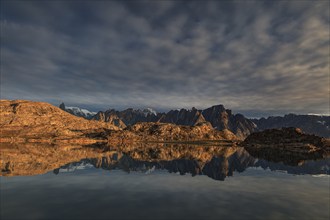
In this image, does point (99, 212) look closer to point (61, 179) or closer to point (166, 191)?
point (166, 191)

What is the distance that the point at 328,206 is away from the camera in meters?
30.6

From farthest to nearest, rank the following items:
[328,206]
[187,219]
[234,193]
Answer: [234,193]
[328,206]
[187,219]

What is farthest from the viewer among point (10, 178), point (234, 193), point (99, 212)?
point (10, 178)

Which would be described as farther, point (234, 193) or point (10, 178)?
point (10, 178)

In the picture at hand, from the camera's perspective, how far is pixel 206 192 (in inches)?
1471

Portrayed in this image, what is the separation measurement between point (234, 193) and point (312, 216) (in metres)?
12.6

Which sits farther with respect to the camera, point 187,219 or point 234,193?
point 234,193

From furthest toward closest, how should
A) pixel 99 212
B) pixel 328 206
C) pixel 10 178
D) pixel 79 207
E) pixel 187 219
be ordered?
pixel 10 178 < pixel 328 206 < pixel 79 207 < pixel 99 212 < pixel 187 219

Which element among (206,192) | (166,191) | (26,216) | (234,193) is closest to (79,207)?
(26,216)

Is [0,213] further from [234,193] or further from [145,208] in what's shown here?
[234,193]

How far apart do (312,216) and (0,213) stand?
31422 mm

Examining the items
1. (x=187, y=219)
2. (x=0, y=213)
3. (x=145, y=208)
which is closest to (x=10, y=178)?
(x=0, y=213)

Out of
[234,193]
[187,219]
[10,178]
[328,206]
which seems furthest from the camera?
[10,178]

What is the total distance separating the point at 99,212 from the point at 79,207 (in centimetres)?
334
